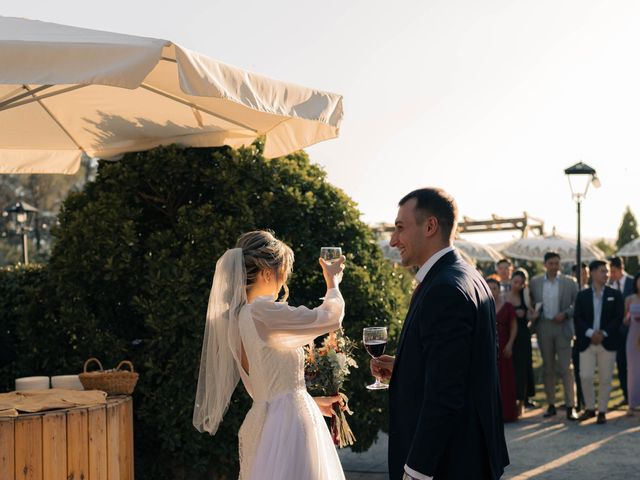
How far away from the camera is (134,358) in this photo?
24.6ft

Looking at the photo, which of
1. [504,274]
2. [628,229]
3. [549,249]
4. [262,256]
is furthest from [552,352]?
[628,229]

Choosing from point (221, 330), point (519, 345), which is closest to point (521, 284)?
point (519, 345)

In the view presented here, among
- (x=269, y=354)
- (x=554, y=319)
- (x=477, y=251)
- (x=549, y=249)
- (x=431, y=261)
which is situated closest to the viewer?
(x=431, y=261)

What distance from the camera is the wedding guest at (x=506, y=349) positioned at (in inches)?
498

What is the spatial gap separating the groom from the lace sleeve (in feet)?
4.23

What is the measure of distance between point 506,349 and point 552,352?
92cm

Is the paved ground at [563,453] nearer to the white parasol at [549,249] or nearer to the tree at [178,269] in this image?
the tree at [178,269]

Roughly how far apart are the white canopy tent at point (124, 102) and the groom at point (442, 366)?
70.2 inches

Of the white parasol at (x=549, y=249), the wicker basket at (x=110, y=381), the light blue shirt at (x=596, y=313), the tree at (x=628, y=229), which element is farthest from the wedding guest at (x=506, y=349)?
the tree at (x=628, y=229)

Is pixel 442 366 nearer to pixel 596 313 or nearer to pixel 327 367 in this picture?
pixel 327 367

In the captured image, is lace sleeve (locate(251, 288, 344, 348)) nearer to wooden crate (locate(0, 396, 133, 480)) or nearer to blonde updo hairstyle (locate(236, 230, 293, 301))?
blonde updo hairstyle (locate(236, 230, 293, 301))

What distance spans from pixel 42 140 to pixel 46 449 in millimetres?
3125

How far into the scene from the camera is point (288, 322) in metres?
5.12

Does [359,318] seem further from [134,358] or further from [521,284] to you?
[521,284]
